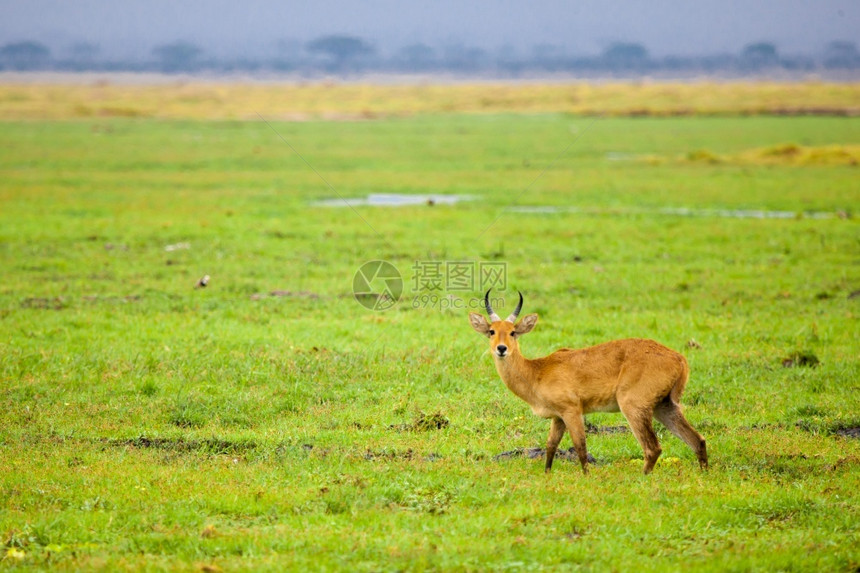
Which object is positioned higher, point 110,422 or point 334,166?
point 334,166

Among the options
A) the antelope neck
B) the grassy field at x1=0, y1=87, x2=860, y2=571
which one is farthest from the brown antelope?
the grassy field at x1=0, y1=87, x2=860, y2=571

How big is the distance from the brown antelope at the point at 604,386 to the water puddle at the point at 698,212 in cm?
2056

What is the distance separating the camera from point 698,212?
2994cm

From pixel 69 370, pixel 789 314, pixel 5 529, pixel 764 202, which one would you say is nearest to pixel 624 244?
pixel 789 314

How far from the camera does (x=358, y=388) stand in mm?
11586

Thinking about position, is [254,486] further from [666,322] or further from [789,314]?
[789,314]

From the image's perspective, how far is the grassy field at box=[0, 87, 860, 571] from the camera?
7.16 m

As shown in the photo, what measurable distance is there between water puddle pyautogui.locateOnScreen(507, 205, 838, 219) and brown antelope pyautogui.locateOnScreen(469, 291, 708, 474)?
67.5ft

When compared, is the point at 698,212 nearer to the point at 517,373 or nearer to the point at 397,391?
the point at 397,391

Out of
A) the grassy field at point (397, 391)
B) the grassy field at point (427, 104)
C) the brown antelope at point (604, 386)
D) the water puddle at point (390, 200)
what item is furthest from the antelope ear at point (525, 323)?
the grassy field at point (427, 104)

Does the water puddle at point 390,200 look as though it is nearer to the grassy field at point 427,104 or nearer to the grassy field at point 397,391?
the grassy field at point 397,391

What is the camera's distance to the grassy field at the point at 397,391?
716 cm

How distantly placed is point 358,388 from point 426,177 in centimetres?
3171

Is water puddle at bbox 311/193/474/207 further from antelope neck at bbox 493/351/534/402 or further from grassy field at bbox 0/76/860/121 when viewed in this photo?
grassy field at bbox 0/76/860/121
